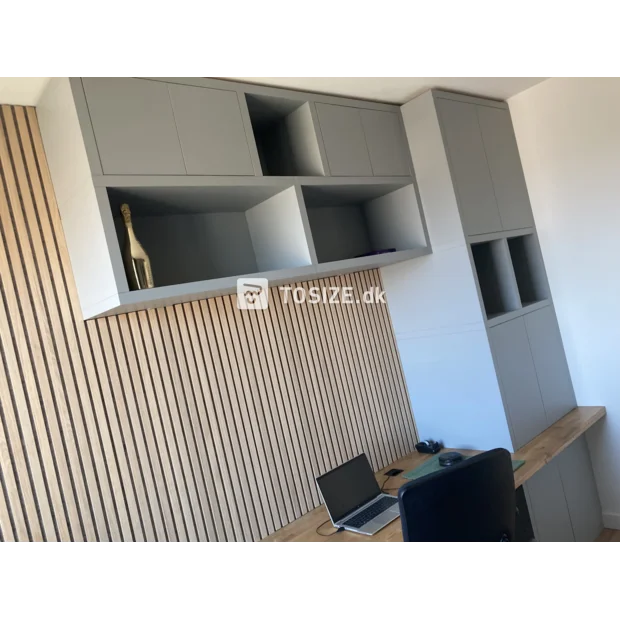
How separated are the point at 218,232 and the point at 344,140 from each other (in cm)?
82

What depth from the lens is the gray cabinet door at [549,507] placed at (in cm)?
288

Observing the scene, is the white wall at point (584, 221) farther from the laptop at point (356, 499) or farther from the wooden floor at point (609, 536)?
the laptop at point (356, 499)

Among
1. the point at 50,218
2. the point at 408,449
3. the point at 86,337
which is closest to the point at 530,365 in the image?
the point at 408,449

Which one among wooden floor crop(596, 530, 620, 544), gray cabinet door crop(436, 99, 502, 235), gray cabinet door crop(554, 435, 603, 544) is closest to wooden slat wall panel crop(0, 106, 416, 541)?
gray cabinet door crop(436, 99, 502, 235)

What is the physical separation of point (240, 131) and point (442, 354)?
174 centimetres

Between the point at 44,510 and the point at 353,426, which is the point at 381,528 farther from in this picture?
the point at 44,510

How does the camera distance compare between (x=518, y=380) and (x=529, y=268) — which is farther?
(x=529, y=268)

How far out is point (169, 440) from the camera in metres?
2.22

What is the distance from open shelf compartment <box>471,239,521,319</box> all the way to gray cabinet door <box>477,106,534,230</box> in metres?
0.17

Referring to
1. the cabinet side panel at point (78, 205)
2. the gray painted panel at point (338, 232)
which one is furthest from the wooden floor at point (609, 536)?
the cabinet side panel at point (78, 205)

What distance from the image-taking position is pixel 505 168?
10.9 feet

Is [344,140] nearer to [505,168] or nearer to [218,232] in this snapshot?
[218,232]

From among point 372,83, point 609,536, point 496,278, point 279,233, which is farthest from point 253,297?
point 609,536

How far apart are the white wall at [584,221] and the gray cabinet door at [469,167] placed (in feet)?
1.55
